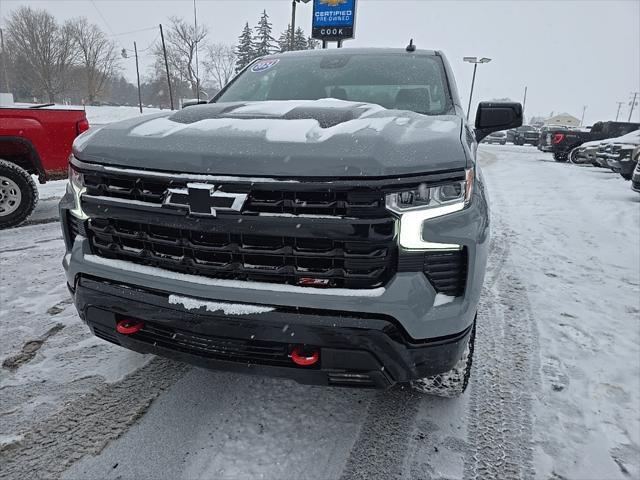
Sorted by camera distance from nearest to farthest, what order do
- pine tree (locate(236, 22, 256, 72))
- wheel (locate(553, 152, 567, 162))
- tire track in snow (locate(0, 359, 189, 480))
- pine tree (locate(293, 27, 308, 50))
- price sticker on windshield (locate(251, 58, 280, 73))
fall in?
tire track in snow (locate(0, 359, 189, 480)), price sticker on windshield (locate(251, 58, 280, 73)), wheel (locate(553, 152, 567, 162)), pine tree (locate(293, 27, 308, 50)), pine tree (locate(236, 22, 256, 72))

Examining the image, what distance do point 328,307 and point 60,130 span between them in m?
5.07

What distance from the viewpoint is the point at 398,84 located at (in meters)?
2.95

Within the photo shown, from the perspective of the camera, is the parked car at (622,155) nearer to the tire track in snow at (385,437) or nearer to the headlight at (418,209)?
the tire track in snow at (385,437)

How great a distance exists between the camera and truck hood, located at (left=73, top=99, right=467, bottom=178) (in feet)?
4.96

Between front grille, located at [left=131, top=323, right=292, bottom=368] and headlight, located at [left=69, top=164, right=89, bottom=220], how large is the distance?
584 mm

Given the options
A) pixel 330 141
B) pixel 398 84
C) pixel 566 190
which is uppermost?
pixel 398 84

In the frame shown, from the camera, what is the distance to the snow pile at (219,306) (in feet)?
5.19

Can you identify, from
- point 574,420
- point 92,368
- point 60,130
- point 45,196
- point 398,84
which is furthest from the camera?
point 45,196

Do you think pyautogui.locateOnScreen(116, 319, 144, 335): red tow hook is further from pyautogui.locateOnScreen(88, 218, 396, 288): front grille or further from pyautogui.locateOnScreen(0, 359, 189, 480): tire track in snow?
pyautogui.locateOnScreen(0, 359, 189, 480): tire track in snow

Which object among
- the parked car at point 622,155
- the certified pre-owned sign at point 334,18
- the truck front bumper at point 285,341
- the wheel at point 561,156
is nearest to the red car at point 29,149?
the truck front bumper at point 285,341

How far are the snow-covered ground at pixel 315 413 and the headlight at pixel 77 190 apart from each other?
0.91 metres

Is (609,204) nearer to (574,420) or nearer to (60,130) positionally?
(574,420)

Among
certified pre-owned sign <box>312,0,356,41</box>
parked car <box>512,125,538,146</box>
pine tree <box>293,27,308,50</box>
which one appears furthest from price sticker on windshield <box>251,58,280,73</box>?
pine tree <box>293,27,308,50</box>

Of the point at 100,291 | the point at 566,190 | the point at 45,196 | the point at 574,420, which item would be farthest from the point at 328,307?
the point at 566,190
